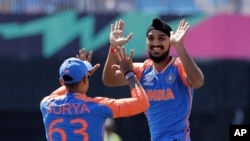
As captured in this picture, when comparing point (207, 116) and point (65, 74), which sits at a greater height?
point (65, 74)

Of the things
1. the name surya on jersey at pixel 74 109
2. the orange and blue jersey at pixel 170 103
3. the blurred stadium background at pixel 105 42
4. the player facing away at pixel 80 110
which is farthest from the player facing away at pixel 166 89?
the blurred stadium background at pixel 105 42

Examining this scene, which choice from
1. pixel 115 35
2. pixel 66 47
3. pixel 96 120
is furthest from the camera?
pixel 66 47

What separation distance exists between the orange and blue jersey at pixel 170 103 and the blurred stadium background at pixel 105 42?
895cm

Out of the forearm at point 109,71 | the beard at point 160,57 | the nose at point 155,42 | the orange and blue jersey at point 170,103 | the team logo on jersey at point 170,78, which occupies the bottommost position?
the orange and blue jersey at point 170,103

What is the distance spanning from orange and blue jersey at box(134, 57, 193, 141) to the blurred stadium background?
8.95m

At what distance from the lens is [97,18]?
1903 centimetres

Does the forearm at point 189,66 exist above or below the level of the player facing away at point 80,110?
above

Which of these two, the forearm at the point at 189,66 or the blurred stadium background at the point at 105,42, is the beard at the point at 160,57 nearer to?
the forearm at the point at 189,66

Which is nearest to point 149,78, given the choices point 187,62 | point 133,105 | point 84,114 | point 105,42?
point 187,62

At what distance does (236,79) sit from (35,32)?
3.99 metres

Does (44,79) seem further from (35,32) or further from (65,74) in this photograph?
(65,74)

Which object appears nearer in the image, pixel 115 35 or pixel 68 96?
pixel 68 96

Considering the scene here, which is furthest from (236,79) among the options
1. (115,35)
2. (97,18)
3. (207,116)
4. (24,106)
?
(115,35)

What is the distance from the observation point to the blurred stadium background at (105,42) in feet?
→ 61.9
